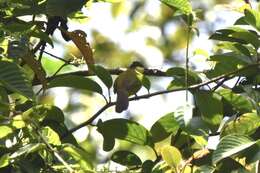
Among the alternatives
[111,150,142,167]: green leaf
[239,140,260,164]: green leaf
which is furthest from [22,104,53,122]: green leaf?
[239,140,260,164]: green leaf

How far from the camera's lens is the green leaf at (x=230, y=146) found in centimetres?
100

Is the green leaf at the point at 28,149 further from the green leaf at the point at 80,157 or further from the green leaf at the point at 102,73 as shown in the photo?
the green leaf at the point at 102,73

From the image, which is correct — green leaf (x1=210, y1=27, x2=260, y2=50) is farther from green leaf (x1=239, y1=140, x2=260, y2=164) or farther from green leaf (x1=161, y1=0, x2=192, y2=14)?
green leaf (x1=239, y1=140, x2=260, y2=164)

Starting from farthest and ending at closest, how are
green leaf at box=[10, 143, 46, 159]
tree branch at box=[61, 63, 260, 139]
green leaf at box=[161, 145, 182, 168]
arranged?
tree branch at box=[61, 63, 260, 139] → green leaf at box=[161, 145, 182, 168] → green leaf at box=[10, 143, 46, 159]

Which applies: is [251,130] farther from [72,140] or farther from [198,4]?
[198,4]

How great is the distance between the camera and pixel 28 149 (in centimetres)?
92

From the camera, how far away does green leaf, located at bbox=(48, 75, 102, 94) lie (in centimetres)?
113

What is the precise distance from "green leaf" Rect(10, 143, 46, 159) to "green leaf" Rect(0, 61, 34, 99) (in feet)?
0.23

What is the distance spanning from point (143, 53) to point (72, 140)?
1.20 m

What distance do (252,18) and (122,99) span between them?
278 mm

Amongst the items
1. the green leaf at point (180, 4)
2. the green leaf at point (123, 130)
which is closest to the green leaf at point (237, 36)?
the green leaf at point (180, 4)

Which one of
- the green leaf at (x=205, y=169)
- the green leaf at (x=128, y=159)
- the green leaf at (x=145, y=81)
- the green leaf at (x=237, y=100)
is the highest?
the green leaf at (x=145, y=81)

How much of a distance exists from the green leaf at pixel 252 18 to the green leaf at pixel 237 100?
0.42ft

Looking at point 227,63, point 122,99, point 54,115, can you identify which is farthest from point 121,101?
point 227,63
